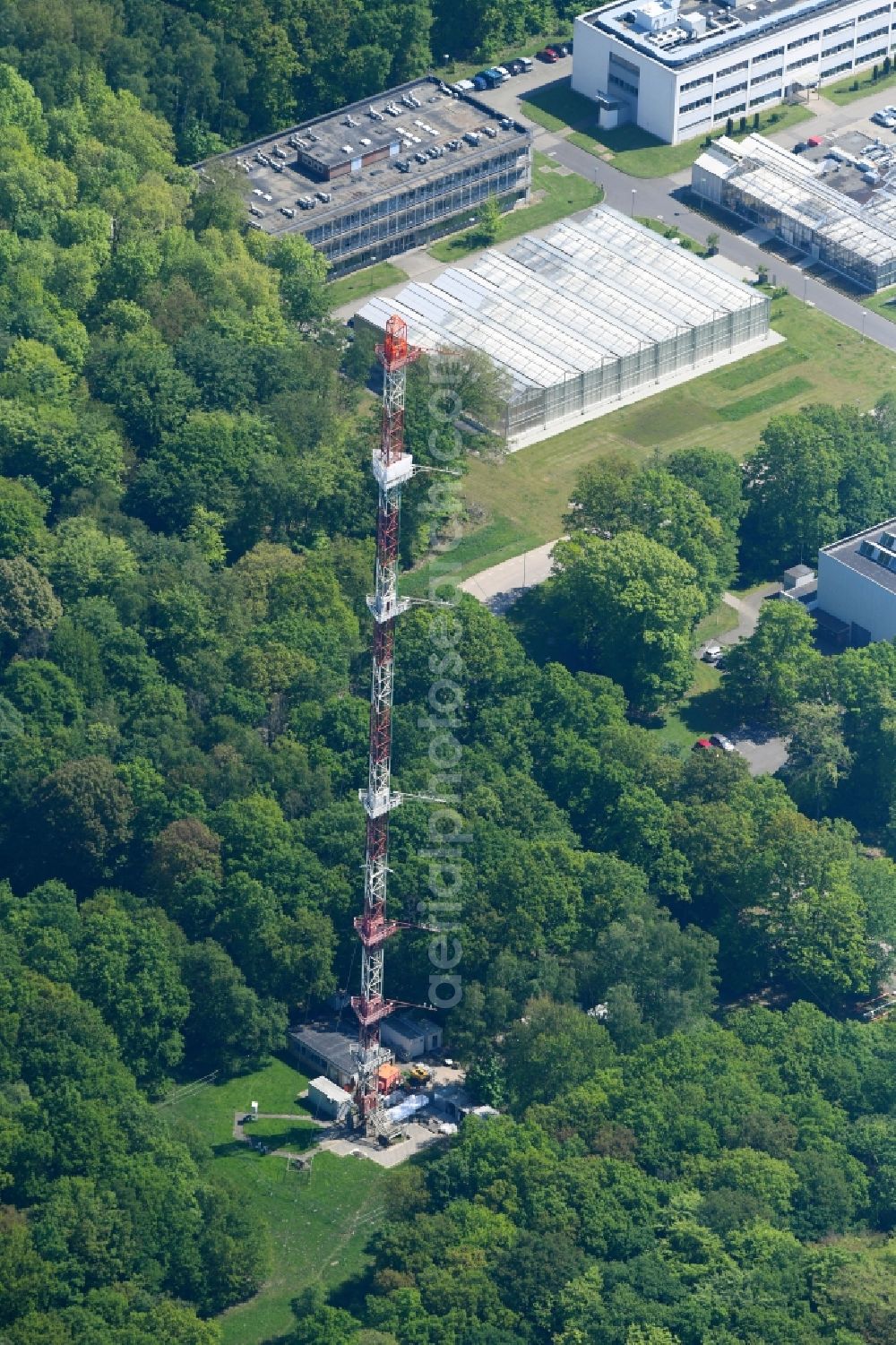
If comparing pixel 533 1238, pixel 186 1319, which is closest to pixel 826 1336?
pixel 533 1238

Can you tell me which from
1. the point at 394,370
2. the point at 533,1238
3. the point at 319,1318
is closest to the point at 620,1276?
the point at 533,1238

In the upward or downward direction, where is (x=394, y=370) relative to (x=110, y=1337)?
upward

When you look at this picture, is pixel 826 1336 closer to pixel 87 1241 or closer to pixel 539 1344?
pixel 539 1344

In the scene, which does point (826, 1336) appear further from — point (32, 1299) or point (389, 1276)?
point (32, 1299)

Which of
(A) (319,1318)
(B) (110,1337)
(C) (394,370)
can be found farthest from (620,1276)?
(C) (394,370)

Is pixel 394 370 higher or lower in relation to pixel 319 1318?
higher

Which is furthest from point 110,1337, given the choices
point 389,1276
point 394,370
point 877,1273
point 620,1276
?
point 394,370

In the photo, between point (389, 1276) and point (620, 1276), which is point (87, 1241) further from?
point (620, 1276)

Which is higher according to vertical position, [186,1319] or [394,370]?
[394,370]
